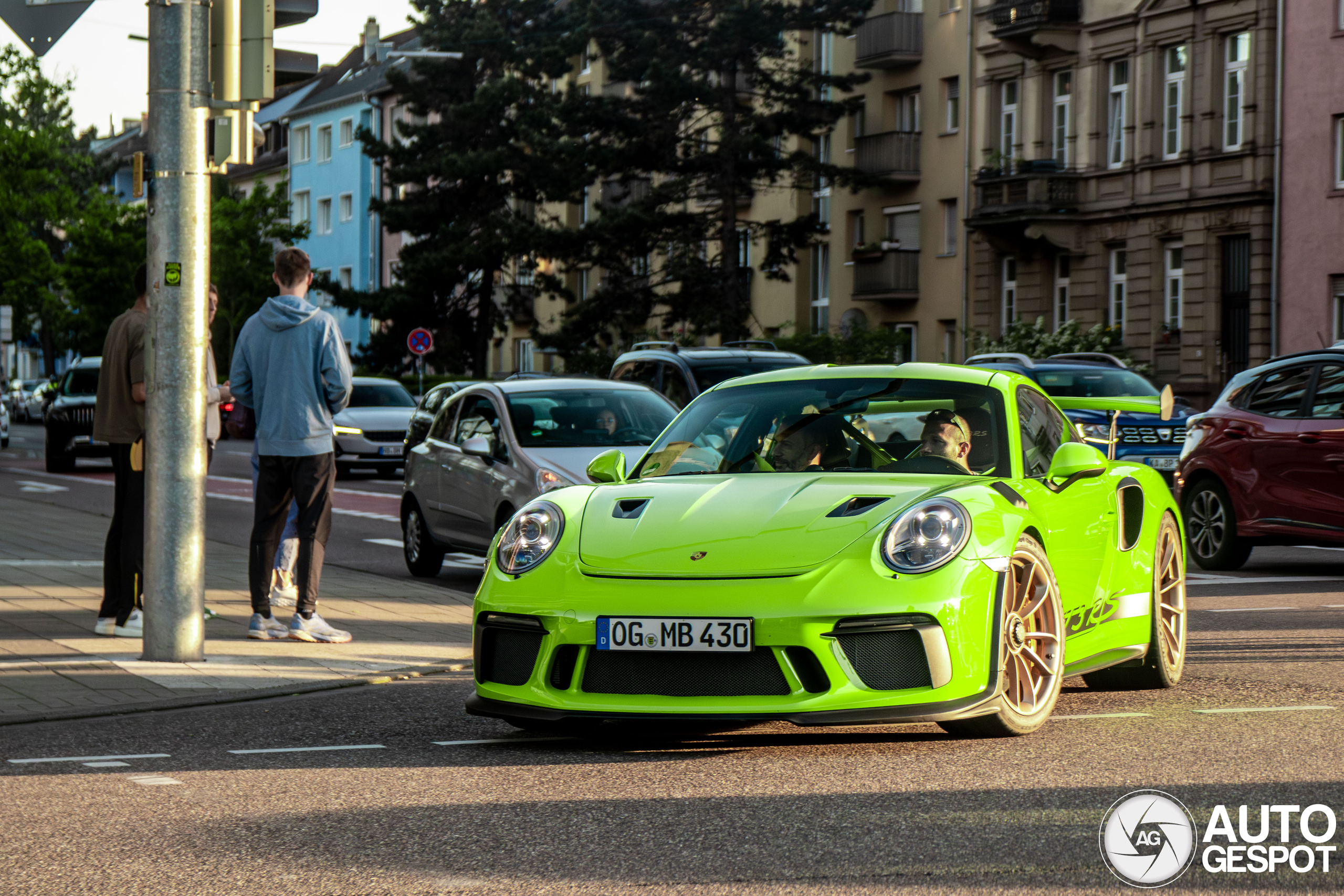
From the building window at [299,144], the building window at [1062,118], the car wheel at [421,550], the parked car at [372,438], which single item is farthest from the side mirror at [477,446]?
the building window at [299,144]

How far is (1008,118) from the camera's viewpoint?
155 ft

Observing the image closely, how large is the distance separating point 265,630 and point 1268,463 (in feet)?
26.0

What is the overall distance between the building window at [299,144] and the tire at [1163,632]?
85133 millimetres

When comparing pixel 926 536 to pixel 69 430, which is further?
pixel 69 430

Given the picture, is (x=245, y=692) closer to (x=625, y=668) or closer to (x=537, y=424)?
(x=625, y=668)

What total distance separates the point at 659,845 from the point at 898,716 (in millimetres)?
1344

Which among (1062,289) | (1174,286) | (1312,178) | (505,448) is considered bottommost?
(505,448)

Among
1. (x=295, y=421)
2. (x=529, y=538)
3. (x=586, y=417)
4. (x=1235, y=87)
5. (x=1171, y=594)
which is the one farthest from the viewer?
(x=1235, y=87)

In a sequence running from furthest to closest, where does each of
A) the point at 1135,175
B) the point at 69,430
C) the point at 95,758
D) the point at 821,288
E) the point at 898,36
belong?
the point at 821,288 < the point at 898,36 < the point at 1135,175 < the point at 69,430 < the point at 95,758

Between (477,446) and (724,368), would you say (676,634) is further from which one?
(724,368)

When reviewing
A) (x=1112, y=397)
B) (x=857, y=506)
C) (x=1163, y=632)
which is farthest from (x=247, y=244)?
(x=857, y=506)

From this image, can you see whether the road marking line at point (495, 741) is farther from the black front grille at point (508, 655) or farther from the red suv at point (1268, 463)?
the red suv at point (1268, 463)

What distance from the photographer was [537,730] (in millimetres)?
7246

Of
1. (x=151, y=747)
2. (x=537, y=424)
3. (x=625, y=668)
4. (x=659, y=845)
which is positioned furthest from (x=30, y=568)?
(x=659, y=845)
